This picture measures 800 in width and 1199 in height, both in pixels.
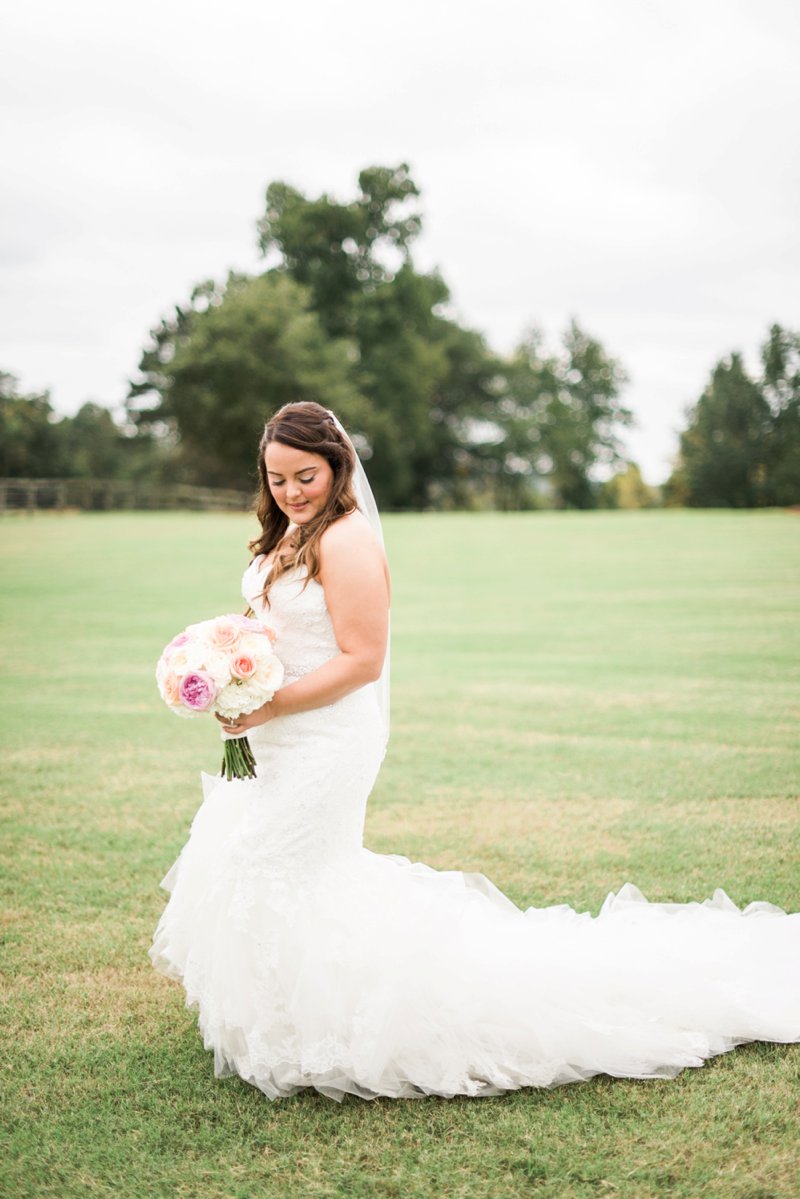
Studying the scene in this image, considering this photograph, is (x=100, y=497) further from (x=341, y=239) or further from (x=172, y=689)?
(x=172, y=689)

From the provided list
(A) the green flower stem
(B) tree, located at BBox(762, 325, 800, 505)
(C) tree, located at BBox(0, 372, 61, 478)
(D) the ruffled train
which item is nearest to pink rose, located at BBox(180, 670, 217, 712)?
(A) the green flower stem

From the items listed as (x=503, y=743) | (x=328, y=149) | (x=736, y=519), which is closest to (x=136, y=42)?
(x=503, y=743)

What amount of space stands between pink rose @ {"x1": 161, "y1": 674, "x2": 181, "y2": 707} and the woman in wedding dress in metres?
0.25

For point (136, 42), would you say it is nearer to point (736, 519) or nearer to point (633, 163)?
point (633, 163)

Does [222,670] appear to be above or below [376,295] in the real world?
below

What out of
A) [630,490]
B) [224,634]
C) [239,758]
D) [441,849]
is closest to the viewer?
[224,634]

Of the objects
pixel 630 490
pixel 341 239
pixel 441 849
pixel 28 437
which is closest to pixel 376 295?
pixel 341 239

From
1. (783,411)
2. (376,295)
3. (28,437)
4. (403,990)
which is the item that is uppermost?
(376,295)

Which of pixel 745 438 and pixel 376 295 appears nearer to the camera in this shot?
pixel 376 295

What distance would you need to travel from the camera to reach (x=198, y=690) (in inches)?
117

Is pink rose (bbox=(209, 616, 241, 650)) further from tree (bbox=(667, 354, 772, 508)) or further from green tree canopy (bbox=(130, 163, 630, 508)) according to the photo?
tree (bbox=(667, 354, 772, 508))

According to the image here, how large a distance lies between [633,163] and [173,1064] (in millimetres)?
35868

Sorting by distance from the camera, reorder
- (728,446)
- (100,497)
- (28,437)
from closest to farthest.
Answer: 1. (100,497)
2. (28,437)
3. (728,446)

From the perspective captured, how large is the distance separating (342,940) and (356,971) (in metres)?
0.11
